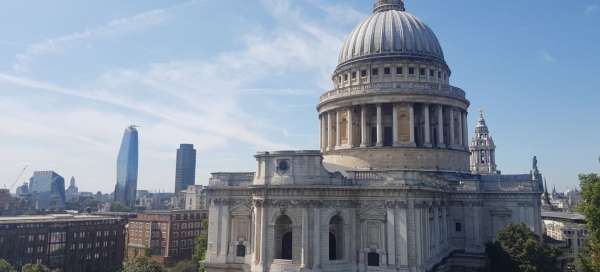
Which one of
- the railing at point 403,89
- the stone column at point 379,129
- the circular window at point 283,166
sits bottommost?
the circular window at point 283,166

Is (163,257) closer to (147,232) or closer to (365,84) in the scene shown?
(147,232)

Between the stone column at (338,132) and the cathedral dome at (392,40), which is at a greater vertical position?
the cathedral dome at (392,40)

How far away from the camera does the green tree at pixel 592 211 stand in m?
40.7

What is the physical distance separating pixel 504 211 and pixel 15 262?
75.9 m

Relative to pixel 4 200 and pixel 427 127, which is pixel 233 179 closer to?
pixel 427 127

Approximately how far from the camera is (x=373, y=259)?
4384cm

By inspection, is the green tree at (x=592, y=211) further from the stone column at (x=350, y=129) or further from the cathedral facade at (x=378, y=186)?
the stone column at (x=350, y=129)

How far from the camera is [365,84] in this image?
5806 centimetres

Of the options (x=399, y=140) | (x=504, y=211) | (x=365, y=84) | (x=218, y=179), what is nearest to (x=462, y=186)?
(x=504, y=211)

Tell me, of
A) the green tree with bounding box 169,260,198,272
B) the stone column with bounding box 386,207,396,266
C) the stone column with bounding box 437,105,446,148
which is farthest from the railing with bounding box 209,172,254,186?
the green tree with bounding box 169,260,198,272

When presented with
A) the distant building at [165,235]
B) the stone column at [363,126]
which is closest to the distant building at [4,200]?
the distant building at [165,235]

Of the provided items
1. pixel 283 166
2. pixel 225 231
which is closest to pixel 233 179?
pixel 225 231

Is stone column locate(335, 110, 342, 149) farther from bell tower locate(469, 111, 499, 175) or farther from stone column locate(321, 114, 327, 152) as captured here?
bell tower locate(469, 111, 499, 175)

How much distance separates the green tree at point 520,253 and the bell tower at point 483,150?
203 ft
